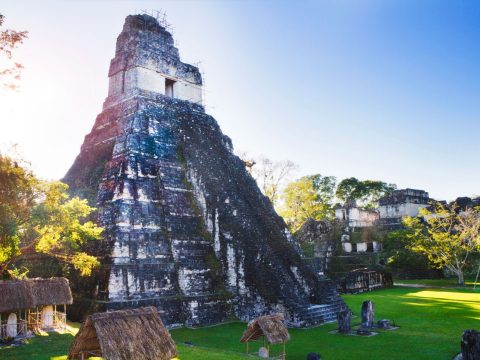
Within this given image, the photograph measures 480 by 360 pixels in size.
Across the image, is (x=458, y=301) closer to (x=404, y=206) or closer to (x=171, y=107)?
(x=171, y=107)

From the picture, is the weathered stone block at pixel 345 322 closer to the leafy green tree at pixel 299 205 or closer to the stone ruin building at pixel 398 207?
the leafy green tree at pixel 299 205

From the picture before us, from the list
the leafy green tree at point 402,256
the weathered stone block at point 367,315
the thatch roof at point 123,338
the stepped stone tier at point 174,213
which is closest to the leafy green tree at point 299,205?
the leafy green tree at point 402,256

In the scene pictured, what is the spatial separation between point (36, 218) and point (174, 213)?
17.0ft

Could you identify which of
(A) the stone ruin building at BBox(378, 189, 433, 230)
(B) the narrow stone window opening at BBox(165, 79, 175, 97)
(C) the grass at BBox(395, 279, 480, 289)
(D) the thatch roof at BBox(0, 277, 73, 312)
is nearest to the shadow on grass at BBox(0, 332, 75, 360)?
(D) the thatch roof at BBox(0, 277, 73, 312)

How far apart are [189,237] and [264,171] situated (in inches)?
796

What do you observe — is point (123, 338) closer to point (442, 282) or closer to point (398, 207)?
point (442, 282)

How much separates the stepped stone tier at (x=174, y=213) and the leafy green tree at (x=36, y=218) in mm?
912

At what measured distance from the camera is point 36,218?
1162cm

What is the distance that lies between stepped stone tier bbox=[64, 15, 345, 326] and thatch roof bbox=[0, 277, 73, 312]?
37.9 inches

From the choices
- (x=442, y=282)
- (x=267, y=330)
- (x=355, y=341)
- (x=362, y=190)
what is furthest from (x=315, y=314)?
(x=362, y=190)

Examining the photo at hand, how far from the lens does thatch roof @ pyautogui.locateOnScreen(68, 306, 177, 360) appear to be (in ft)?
26.2

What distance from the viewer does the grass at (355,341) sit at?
406 inches

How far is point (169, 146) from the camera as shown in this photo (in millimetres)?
17578

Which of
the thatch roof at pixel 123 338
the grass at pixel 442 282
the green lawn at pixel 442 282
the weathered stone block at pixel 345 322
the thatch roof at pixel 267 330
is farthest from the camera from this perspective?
the grass at pixel 442 282
